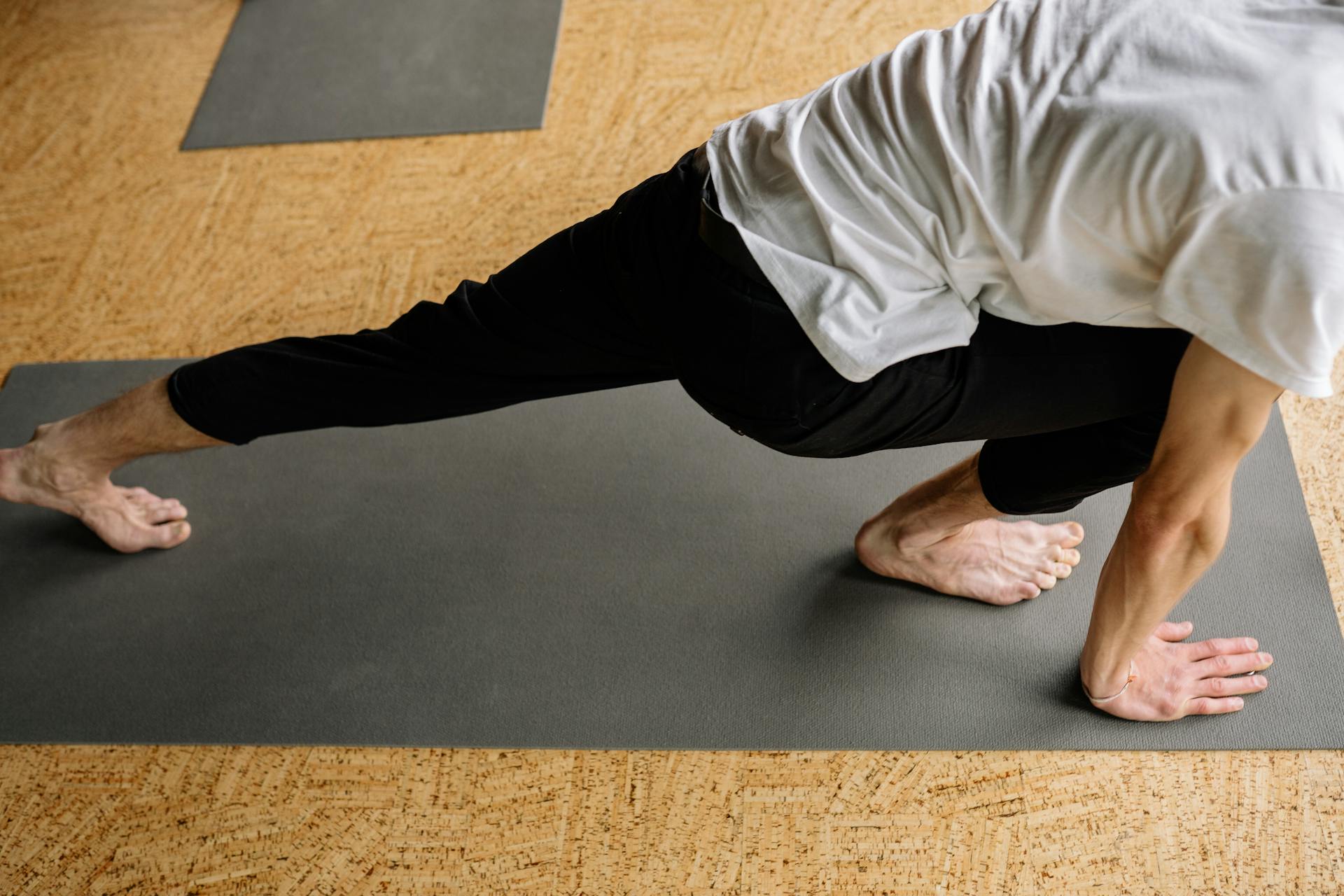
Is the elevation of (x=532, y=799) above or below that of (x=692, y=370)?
below

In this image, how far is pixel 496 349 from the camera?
1.21m

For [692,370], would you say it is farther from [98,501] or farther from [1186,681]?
[98,501]

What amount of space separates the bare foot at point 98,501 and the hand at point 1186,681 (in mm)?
1366

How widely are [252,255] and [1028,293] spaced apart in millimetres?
1647

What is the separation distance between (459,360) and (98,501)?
30.2 inches

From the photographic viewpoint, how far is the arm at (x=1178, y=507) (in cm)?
88

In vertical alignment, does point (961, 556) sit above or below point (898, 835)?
above

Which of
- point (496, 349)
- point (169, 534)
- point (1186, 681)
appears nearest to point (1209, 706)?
point (1186, 681)

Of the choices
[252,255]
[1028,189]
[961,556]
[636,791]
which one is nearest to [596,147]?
[252,255]

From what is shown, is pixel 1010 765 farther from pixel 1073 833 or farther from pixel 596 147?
pixel 596 147

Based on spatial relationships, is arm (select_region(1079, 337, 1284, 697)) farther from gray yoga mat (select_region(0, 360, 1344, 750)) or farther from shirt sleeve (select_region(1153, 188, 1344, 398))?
gray yoga mat (select_region(0, 360, 1344, 750))

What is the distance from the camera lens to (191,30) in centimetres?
265

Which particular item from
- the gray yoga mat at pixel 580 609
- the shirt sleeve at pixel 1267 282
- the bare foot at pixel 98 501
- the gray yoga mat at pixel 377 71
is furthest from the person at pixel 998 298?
the gray yoga mat at pixel 377 71

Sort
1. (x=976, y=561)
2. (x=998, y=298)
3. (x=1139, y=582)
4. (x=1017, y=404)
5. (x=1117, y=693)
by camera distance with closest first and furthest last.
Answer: (x=998, y=298) < (x=1017, y=404) < (x=1139, y=582) < (x=1117, y=693) < (x=976, y=561)
